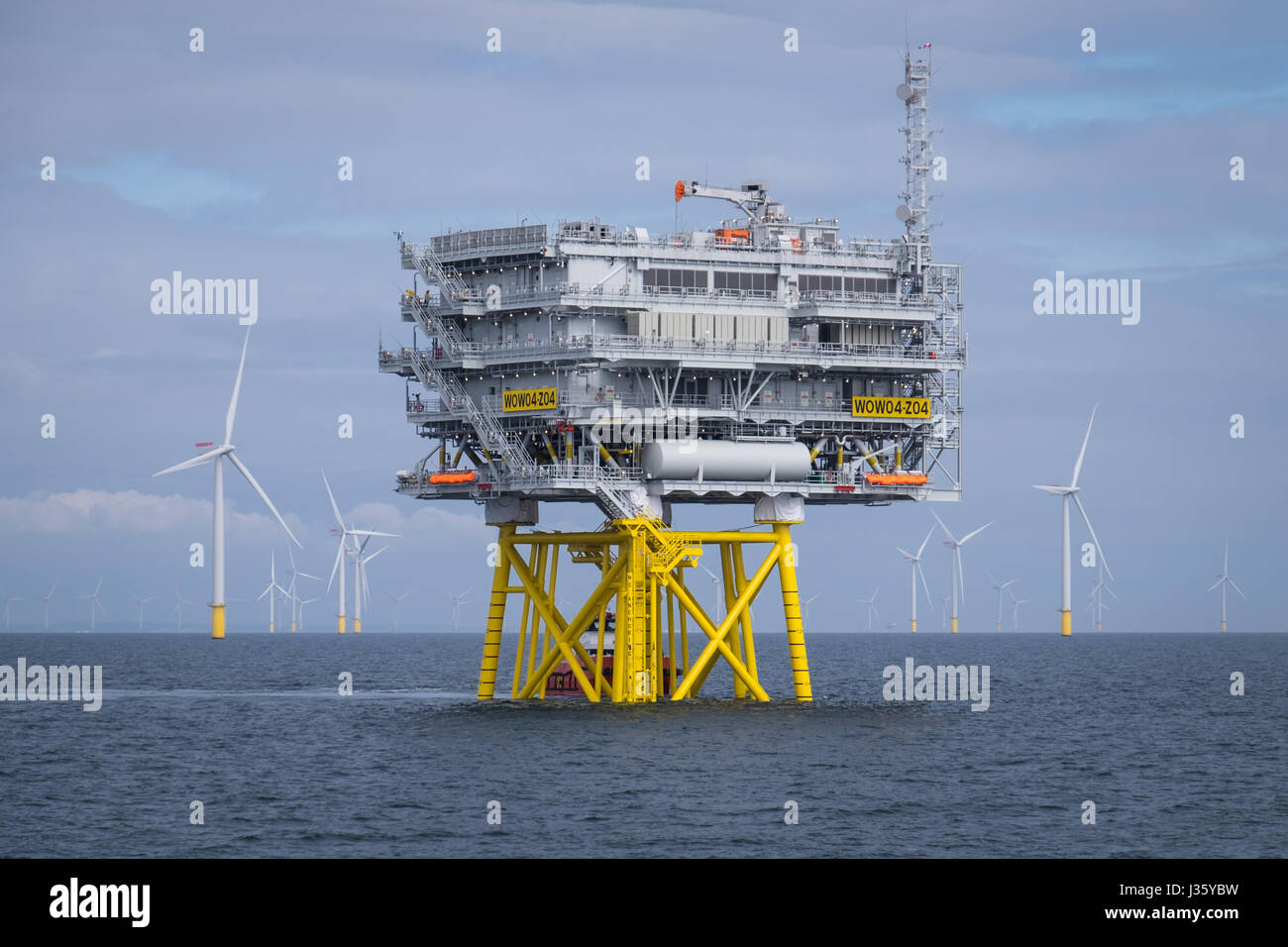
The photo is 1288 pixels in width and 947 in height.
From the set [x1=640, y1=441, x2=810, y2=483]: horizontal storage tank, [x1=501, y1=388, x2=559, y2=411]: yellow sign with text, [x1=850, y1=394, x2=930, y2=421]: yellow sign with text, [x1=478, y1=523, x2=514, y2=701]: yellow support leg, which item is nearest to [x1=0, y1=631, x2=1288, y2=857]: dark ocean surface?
[x1=478, y1=523, x2=514, y2=701]: yellow support leg

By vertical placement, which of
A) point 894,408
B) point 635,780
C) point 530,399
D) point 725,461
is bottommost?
point 635,780

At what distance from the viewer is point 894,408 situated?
81.8m

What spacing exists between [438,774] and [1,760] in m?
20.1

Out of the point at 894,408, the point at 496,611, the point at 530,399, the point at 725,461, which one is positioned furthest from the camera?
the point at 496,611

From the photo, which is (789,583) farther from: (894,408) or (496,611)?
(496,611)

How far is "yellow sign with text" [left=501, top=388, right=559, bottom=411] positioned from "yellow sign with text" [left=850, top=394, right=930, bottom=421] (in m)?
13.7

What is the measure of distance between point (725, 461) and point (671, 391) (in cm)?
392

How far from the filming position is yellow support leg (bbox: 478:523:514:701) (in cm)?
8506

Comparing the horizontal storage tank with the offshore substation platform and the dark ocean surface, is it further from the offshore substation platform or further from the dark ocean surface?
the dark ocean surface

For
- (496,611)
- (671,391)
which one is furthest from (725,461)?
(496,611)

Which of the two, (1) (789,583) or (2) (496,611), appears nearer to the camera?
(1) (789,583)

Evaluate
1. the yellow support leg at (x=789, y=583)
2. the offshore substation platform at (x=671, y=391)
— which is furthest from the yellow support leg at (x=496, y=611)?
the yellow support leg at (x=789, y=583)
